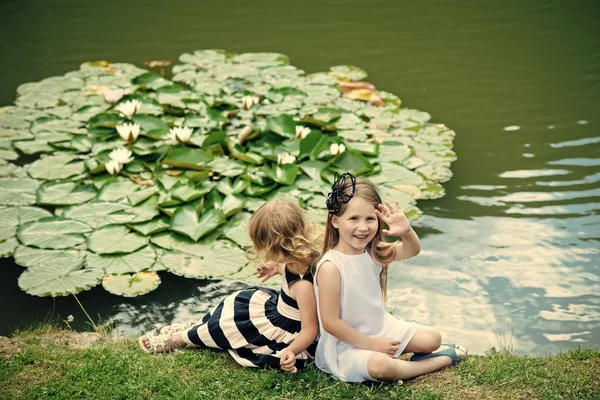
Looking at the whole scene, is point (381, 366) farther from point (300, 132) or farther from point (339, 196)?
point (300, 132)

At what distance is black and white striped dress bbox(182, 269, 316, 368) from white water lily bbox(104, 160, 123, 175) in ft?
7.46

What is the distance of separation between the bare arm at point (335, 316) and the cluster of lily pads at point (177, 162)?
1.49m

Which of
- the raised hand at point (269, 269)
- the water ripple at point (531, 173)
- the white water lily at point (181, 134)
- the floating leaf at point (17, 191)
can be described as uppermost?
the white water lily at point (181, 134)

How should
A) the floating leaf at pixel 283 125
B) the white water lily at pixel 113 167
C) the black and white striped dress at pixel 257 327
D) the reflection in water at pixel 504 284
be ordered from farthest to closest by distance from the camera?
the floating leaf at pixel 283 125
the white water lily at pixel 113 167
the reflection in water at pixel 504 284
the black and white striped dress at pixel 257 327

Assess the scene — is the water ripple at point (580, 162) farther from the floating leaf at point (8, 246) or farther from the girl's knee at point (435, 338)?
the floating leaf at point (8, 246)

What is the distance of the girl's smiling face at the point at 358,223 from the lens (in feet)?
9.53

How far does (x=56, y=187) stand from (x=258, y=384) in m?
2.80

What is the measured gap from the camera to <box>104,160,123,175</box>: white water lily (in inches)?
206

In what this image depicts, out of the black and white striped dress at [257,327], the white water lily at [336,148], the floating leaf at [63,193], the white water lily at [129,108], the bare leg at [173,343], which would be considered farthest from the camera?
the white water lily at [129,108]

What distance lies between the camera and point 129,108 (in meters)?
5.89

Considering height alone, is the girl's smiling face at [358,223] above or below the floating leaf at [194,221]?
above

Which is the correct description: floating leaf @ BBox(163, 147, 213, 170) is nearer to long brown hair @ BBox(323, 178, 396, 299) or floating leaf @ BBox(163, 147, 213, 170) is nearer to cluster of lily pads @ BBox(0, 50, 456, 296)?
cluster of lily pads @ BBox(0, 50, 456, 296)

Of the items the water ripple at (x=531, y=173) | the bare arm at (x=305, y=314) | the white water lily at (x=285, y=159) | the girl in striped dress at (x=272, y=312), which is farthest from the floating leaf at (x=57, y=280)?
the water ripple at (x=531, y=173)

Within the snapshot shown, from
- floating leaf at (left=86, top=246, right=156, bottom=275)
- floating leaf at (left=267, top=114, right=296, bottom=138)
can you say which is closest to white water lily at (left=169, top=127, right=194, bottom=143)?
floating leaf at (left=267, top=114, right=296, bottom=138)
